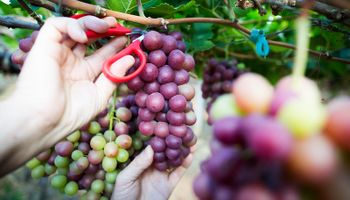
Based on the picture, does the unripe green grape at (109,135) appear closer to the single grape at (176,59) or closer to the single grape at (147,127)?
the single grape at (147,127)

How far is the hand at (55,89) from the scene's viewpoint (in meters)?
0.66

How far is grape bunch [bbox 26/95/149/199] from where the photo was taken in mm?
991

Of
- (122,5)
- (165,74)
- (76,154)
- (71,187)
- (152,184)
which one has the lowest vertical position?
(152,184)

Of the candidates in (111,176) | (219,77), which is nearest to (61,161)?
(111,176)

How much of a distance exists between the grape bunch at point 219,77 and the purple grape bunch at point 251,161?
1.05 meters

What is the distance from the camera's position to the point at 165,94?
35.6 inches

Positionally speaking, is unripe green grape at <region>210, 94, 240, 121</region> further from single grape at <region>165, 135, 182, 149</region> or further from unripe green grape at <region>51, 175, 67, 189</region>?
unripe green grape at <region>51, 175, 67, 189</region>

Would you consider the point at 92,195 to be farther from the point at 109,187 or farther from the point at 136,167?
the point at 136,167

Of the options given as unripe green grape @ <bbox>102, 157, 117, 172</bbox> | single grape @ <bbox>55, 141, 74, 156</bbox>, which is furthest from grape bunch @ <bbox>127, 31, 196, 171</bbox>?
single grape @ <bbox>55, 141, 74, 156</bbox>

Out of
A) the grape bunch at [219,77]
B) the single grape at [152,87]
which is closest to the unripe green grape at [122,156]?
the single grape at [152,87]

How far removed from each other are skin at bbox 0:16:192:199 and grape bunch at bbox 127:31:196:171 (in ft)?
0.21

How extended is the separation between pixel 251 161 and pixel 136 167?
2.33ft

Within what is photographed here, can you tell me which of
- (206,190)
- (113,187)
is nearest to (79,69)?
(113,187)

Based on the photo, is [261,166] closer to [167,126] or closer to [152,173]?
[167,126]
